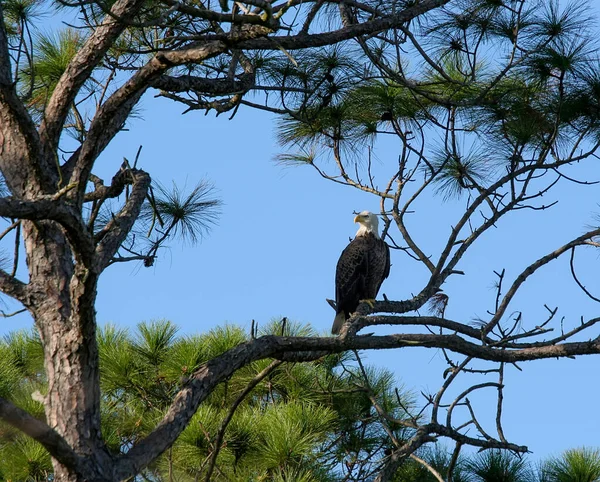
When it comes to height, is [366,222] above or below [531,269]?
above

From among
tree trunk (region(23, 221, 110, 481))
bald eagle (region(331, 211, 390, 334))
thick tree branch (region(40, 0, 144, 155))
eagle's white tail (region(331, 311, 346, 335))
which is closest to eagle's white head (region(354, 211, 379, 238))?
bald eagle (region(331, 211, 390, 334))

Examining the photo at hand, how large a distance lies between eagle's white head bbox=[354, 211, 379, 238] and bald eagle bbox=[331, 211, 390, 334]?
0.16 feet

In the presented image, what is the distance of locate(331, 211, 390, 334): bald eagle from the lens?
5.39 meters

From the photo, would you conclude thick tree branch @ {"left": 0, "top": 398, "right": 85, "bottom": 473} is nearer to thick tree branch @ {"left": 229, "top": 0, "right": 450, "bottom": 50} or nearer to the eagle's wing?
thick tree branch @ {"left": 229, "top": 0, "right": 450, "bottom": 50}

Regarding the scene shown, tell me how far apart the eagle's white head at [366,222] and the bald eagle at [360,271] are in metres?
0.05

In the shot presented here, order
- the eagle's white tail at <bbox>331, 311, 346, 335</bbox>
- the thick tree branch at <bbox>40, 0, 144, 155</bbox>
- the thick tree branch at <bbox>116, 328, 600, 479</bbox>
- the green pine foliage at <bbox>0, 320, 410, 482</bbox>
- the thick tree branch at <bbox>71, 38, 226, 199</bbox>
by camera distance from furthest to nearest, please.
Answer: the eagle's white tail at <bbox>331, 311, 346, 335</bbox>, the green pine foliage at <bbox>0, 320, 410, 482</bbox>, the thick tree branch at <bbox>40, 0, 144, 155</bbox>, the thick tree branch at <bbox>116, 328, 600, 479</bbox>, the thick tree branch at <bbox>71, 38, 226, 199</bbox>

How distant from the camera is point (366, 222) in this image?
18.5 ft

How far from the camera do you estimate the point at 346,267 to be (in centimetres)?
542

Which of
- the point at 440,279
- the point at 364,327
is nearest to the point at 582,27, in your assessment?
the point at 440,279

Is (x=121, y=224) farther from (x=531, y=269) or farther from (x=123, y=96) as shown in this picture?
(x=531, y=269)

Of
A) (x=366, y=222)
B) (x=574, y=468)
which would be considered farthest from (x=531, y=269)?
(x=366, y=222)

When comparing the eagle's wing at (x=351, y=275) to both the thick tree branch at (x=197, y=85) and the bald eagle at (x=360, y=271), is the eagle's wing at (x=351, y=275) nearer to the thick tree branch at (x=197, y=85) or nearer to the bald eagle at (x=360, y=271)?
the bald eagle at (x=360, y=271)

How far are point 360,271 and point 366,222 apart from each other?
1.26 ft

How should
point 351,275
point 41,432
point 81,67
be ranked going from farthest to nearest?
point 351,275 < point 81,67 < point 41,432
